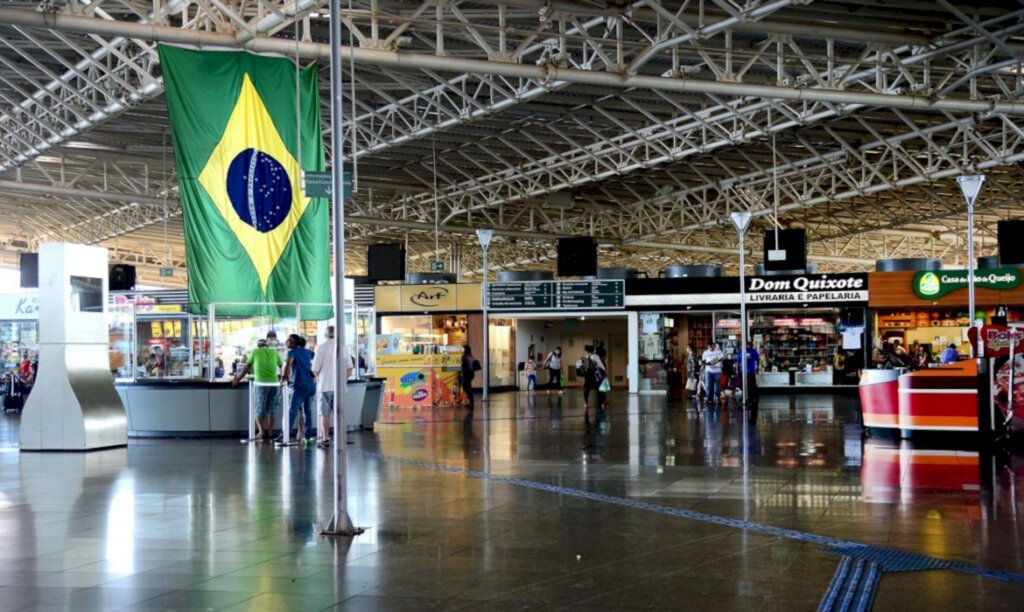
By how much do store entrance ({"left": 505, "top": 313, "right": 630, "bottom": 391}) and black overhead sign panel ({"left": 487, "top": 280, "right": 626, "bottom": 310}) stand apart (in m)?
2.78

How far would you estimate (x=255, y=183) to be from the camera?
1700cm

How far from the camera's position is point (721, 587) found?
23.0 ft

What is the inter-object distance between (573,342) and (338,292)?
3541 cm

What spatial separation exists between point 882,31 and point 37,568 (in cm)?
2014

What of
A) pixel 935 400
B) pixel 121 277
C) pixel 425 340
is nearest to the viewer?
pixel 935 400

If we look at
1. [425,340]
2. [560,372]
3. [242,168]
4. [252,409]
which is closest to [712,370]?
[425,340]

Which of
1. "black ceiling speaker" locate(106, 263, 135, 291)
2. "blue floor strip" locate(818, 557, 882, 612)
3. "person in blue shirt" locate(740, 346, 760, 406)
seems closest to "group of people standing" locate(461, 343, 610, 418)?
"person in blue shirt" locate(740, 346, 760, 406)

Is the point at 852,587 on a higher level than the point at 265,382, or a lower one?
lower

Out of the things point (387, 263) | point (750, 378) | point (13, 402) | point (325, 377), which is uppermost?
point (387, 263)

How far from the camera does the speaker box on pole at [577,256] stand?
3897cm

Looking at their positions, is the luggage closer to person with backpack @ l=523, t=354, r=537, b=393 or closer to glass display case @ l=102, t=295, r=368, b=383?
glass display case @ l=102, t=295, r=368, b=383

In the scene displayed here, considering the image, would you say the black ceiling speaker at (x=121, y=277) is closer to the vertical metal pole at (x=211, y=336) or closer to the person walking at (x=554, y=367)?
the person walking at (x=554, y=367)

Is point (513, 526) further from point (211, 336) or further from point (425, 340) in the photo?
point (425, 340)

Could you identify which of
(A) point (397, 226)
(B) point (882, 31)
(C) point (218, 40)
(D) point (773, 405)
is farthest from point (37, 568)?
(A) point (397, 226)
